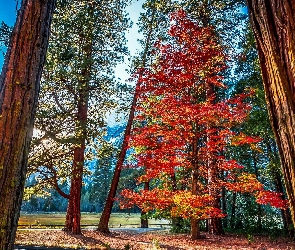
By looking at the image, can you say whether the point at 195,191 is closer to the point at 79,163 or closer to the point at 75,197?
the point at 79,163

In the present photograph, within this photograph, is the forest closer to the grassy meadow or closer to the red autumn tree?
the red autumn tree

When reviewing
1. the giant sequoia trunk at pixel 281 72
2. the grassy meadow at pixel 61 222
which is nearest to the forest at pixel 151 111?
the giant sequoia trunk at pixel 281 72

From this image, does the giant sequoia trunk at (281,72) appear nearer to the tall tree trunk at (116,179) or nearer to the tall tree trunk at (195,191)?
the tall tree trunk at (195,191)

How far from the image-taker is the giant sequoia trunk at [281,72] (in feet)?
3.71

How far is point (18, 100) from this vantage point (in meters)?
3.50

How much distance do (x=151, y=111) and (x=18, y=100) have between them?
7697 mm

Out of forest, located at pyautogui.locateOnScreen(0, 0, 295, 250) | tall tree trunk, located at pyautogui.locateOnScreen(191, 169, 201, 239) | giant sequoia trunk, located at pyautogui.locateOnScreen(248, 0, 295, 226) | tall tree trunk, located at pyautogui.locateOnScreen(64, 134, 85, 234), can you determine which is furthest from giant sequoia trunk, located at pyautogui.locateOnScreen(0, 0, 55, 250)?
tall tree trunk, located at pyautogui.locateOnScreen(64, 134, 85, 234)

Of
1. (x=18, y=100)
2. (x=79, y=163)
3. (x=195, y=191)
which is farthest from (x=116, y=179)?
(x=18, y=100)

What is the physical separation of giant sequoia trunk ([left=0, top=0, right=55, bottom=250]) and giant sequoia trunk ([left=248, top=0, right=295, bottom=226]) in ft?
9.98

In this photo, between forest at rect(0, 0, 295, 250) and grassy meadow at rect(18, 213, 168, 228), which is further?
grassy meadow at rect(18, 213, 168, 228)

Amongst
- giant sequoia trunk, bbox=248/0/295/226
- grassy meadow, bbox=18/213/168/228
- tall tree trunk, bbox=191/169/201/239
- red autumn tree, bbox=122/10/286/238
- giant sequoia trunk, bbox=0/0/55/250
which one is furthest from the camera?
grassy meadow, bbox=18/213/168/228

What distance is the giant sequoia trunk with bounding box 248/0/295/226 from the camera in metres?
1.13

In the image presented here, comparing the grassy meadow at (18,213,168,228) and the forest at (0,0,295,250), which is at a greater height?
the forest at (0,0,295,250)

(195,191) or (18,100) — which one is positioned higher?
(18,100)
